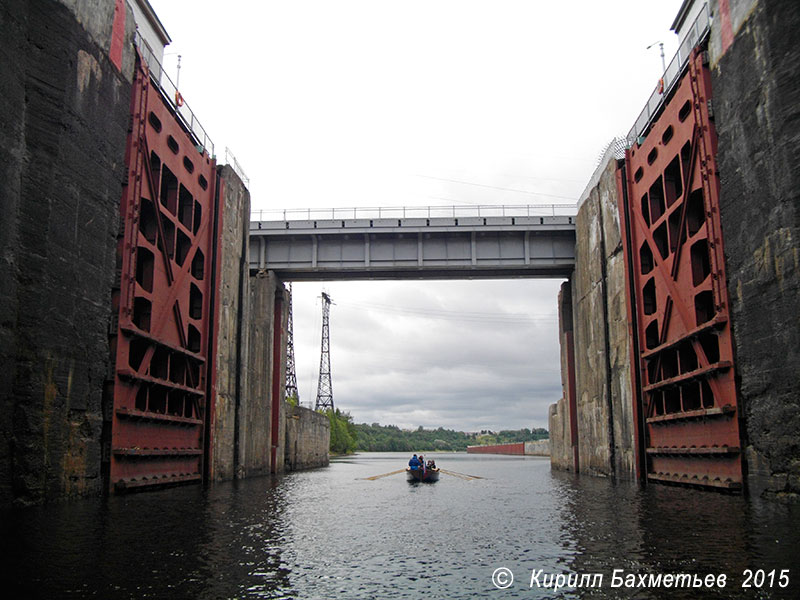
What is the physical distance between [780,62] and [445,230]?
22666 millimetres

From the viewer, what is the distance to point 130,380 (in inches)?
912

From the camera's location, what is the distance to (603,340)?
35125mm

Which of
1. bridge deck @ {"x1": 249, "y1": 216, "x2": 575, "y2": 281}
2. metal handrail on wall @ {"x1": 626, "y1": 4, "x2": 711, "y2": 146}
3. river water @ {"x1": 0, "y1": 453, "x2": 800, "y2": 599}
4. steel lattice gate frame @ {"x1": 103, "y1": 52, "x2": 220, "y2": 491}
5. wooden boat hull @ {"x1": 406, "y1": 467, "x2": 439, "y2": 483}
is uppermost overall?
metal handrail on wall @ {"x1": 626, "y1": 4, "x2": 711, "y2": 146}

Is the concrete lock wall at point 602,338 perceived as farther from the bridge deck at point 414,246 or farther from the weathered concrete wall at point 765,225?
the weathered concrete wall at point 765,225

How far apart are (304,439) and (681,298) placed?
34515 millimetres

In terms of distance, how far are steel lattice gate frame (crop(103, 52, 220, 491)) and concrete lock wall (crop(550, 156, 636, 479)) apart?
19057mm

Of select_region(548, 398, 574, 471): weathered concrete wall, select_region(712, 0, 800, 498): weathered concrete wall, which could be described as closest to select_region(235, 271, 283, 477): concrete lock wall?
select_region(548, 398, 574, 471): weathered concrete wall

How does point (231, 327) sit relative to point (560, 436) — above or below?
above

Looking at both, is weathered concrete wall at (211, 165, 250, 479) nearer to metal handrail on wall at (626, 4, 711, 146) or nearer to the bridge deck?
the bridge deck

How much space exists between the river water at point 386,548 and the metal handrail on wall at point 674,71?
1563 cm

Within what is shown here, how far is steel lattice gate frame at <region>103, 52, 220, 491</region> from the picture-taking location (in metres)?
22.9

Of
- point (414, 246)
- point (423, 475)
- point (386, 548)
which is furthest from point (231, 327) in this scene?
point (386, 548)

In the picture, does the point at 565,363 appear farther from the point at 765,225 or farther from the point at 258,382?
the point at 765,225

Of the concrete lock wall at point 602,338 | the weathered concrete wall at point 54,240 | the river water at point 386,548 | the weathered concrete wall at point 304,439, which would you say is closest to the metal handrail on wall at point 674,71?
the concrete lock wall at point 602,338
